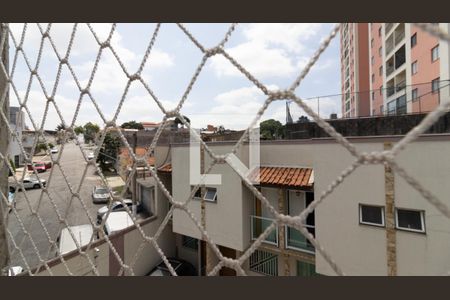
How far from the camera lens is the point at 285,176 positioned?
9.21 feet

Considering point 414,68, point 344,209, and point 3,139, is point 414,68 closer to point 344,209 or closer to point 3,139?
point 344,209

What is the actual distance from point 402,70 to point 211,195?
25.1ft

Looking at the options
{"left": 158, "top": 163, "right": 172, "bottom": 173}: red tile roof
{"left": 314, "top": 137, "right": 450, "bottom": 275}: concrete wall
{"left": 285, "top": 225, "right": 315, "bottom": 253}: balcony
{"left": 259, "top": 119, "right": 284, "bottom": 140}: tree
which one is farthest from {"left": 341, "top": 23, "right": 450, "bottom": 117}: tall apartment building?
{"left": 158, "top": 163, "right": 172, "bottom": 173}: red tile roof

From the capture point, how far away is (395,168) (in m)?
0.25

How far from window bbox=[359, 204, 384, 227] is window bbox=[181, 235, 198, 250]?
278cm

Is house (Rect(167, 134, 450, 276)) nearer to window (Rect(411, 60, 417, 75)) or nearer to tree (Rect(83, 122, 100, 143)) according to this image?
tree (Rect(83, 122, 100, 143))

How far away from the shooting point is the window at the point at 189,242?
169 inches

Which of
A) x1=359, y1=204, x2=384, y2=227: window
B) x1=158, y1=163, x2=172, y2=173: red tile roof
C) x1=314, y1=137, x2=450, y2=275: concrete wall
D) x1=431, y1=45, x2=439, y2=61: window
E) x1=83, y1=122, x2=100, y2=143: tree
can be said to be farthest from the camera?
x1=431, y1=45, x2=439, y2=61: window

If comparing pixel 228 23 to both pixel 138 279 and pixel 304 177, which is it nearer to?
pixel 138 279

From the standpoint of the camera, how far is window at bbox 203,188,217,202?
321 centimetres

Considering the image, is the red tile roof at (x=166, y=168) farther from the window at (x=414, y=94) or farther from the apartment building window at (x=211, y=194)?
the window at (x=414, y=94)

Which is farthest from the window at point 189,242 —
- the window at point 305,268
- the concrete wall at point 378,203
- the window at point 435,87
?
the window at point 435,87

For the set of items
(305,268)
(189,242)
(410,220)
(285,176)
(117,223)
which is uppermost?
(285,176)

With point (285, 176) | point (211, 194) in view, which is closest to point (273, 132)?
point (285, 176)
